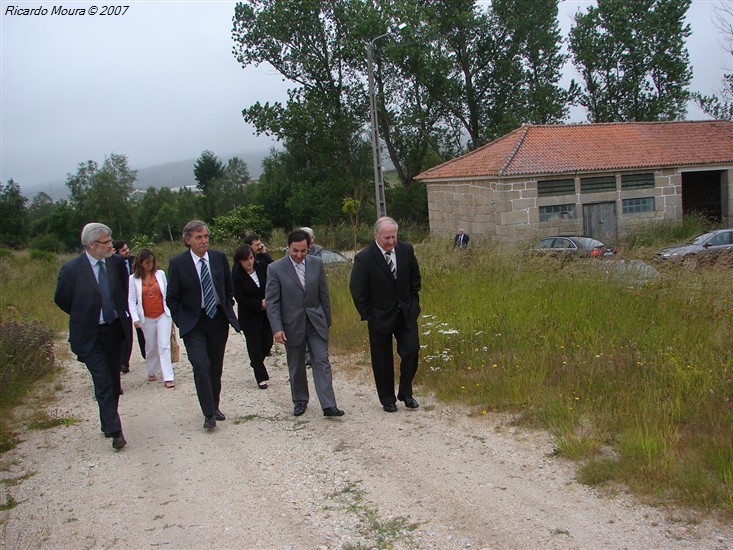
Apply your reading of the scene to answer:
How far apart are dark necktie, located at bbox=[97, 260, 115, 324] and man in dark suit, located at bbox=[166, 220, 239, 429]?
0.50 metres

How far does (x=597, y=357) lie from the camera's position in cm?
701

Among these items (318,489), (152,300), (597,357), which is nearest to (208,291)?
(318,489)

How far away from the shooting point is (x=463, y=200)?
29.5m

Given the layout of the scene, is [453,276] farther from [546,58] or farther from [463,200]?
[546,58]

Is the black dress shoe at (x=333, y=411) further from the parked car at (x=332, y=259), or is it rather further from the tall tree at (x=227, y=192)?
the tall tree at (x=227, y=192)

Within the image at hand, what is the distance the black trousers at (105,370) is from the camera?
240 inches

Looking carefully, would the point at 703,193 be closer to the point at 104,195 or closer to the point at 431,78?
the point at 431,78

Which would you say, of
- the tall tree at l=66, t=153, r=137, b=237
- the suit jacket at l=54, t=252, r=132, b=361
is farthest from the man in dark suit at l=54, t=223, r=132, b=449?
the tall tree at l=66, t=153, r=137, b=237

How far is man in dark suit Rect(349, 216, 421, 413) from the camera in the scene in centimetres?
652

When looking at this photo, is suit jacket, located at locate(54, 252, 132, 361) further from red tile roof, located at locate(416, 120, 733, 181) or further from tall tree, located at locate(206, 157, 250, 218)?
tall tree, located at locate(206, 157, 250, 218)

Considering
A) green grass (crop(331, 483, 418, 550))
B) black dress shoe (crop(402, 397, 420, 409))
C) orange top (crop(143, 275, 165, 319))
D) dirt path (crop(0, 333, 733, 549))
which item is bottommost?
green grass (crop(331, 483, 418, 550))

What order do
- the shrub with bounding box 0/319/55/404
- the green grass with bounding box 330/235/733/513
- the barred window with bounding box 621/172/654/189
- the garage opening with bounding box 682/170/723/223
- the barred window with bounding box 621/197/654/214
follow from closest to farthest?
the green grass with bounding box 330/235/733/513 → the shrub with bounding box 0/319/55/404 → the barred window with bounding box 621/172/654/189 → the barred window with bounding box 621/197/654/214 → the garage opening with bounding box 682/170/723/223

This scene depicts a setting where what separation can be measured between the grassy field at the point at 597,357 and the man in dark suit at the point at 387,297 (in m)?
0.66

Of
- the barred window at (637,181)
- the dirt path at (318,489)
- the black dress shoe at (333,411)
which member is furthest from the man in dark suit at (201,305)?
the barred window at (637,181)
